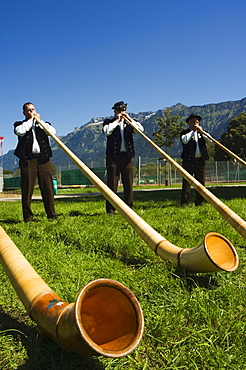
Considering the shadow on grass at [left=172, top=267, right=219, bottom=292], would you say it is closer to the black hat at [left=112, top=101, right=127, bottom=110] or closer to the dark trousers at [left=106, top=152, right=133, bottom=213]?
the dark trousers at [left=106, top=152, right=133, bottom=213]

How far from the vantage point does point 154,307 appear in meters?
2.03

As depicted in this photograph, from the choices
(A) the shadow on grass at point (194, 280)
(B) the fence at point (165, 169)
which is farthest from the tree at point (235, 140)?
(A) the shadow on grass at point (194, 280)

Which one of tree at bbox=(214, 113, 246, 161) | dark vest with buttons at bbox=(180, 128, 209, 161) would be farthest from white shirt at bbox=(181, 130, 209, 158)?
tree at bbox=(214, 113, 246, 161)

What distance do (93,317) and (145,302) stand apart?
0.75 metres

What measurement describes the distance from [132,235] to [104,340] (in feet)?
8.31

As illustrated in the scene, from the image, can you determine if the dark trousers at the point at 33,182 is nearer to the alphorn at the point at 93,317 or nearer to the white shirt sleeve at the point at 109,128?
the white shirt sleeve at the point at 109,128

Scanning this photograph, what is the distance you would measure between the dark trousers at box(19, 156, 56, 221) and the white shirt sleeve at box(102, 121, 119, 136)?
1302 millimetres

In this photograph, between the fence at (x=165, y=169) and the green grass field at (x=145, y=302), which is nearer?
the green grass field at (x=145, y=302)

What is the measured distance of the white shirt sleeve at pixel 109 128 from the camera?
6.20m

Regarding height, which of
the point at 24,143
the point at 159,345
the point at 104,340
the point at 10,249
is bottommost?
the point at 159,345

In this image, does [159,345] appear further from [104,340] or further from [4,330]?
[4,330]

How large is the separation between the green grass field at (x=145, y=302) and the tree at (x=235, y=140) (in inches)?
2106

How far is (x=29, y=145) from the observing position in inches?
213

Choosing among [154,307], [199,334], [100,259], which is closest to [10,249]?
[154,307]
